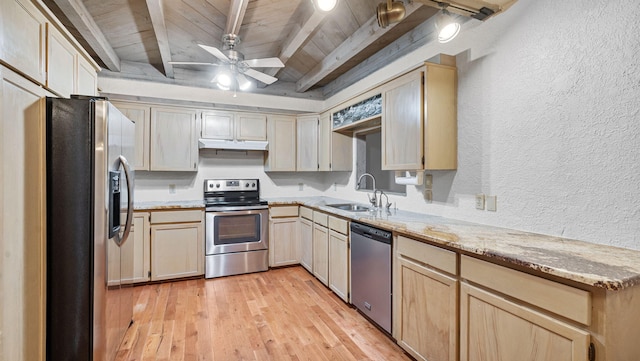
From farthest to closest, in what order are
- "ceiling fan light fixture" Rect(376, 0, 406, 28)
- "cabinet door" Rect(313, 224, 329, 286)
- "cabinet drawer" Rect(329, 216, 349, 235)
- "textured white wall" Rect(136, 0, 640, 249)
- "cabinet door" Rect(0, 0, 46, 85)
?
"cabinet door" Rect(313, 224, 329, 286) < "cabinet drawer" Rect(329, 216, 349, 235) < "ceiling fan light fixture" Rect(376, 0, 406, 28) < "textured white wall" Rect(136, 0, 640, 249) < "cabinet door" Rect(0, 0, 46, 85)

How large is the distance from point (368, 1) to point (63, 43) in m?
2.20

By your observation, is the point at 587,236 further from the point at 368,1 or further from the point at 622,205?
the point at 368,1

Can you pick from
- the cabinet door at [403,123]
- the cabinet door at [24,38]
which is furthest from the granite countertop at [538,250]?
the cabinet door at [24,38]

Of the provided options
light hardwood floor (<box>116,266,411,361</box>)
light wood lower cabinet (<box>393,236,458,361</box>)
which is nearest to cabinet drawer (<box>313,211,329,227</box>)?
light hardwood floor (<box>116,266,411,361</box>)

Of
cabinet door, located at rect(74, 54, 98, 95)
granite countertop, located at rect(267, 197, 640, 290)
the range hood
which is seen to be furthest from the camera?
the range hood

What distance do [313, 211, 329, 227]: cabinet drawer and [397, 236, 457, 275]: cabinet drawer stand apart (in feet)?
4.05

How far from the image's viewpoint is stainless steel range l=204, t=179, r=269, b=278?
3684 millimetres

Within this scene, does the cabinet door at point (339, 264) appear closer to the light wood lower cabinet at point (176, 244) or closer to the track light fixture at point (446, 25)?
the light wood lower cabinet at point (176, 244)

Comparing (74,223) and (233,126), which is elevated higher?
(233,126)

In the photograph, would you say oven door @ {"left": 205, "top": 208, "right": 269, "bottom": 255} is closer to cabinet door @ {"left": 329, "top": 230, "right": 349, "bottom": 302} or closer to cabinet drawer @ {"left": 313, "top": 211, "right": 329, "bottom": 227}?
cabinet drawer @ {"left": 313, "top": 211, "right": 329, "bottom": 227}

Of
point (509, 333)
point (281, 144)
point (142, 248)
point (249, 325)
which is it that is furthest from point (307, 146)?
point (509, 333)

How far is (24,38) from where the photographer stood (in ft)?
4.61

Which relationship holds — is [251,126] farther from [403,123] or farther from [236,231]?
[403,123]

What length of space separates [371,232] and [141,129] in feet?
10.1
